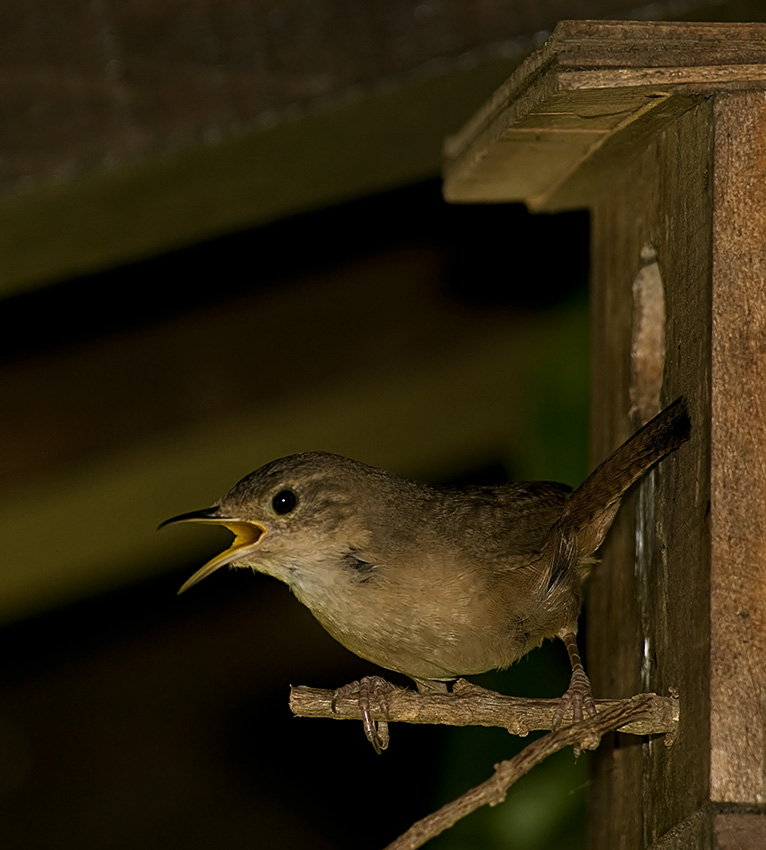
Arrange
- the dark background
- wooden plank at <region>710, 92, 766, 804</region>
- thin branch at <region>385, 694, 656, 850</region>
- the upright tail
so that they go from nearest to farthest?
thin branch at <region>385, 694, 656, 850</region> → wooden plank at <region>710, 92, 766, 804</region> → the upright tail → the dark background

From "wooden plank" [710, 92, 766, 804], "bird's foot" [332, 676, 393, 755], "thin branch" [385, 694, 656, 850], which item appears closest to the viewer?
"thin branch" [385, 694, 656, 850]

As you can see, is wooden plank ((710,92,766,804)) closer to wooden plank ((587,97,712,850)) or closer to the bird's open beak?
wooden plank ((587,97,712,850))

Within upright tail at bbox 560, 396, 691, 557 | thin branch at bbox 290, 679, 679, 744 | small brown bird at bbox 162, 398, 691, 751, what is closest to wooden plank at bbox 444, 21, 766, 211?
upright tail at bbox 560, 396, 691, 557

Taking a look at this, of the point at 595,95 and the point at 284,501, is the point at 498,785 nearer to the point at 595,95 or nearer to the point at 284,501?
the point at 284,501

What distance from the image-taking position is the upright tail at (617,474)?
2.24 meters

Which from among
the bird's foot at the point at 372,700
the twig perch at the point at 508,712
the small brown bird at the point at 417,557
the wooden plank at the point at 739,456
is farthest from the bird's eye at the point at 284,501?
the wooden plank at the point at 739,456

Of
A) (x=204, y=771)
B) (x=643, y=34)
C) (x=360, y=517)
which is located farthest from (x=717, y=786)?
(x=204, y=771)

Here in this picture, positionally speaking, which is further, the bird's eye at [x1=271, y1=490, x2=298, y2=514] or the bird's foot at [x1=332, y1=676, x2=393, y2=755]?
the bird's eye at [x1=271, y1=490, x2=298, y2=514]

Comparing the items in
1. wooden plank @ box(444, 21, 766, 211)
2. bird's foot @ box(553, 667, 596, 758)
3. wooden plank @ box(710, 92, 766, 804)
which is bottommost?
bird's foot @ box(553, 667, 596, 758)

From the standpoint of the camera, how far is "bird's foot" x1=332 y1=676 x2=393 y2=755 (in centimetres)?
235

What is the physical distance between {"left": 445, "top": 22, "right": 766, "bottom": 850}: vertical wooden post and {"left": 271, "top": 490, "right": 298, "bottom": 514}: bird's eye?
70 centimetres

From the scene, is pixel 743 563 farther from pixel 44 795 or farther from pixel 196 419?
pixel 44 795

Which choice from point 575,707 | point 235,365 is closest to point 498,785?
point 575,707

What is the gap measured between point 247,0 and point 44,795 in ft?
10.5
